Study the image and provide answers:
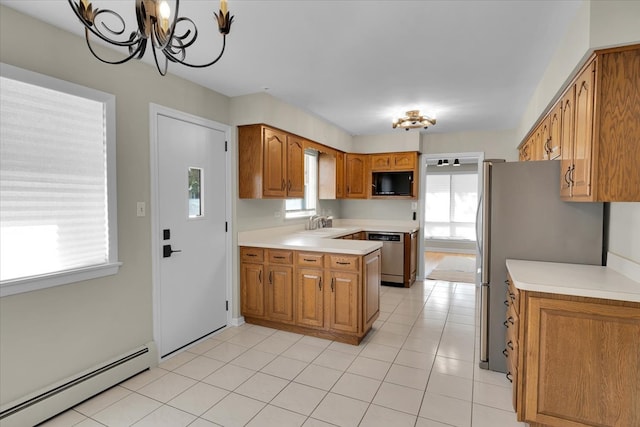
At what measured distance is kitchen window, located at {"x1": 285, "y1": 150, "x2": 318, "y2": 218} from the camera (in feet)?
16.5

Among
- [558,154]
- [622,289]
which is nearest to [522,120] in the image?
[558,154]

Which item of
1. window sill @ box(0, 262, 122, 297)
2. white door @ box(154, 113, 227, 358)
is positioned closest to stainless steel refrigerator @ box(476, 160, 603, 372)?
white door @ box(154, 113, 227, 358)

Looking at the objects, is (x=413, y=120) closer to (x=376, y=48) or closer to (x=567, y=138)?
(x=376, y=48)

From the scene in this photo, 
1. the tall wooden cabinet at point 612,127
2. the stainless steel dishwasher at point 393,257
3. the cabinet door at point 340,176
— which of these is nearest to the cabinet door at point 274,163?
the cabinet door at point 340,176

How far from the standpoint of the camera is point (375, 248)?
343cm

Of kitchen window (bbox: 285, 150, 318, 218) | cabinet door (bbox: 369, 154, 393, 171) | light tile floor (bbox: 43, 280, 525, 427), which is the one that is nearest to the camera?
light tile floor (bbox: 43, 280, 525, 427)

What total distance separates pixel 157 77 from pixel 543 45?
299 cm

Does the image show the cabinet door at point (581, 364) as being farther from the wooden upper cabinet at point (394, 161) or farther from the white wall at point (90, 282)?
the wooden upper cabinet at point (394, 161)

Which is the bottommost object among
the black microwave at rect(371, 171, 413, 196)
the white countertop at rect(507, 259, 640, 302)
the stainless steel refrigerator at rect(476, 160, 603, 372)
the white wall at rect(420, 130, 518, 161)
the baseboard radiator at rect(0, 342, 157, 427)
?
the baseboard radiator at rect(0, 342, 157, 427)

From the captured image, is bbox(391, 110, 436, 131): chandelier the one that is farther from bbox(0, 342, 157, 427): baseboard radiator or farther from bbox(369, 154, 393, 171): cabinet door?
bbox(0, 342, 157, 427): baseboard radiator

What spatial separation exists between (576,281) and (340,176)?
402 centimetres

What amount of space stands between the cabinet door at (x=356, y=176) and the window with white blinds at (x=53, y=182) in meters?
3.99

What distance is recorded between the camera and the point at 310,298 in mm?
3396

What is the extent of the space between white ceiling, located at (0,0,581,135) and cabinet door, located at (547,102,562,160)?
0.39m
